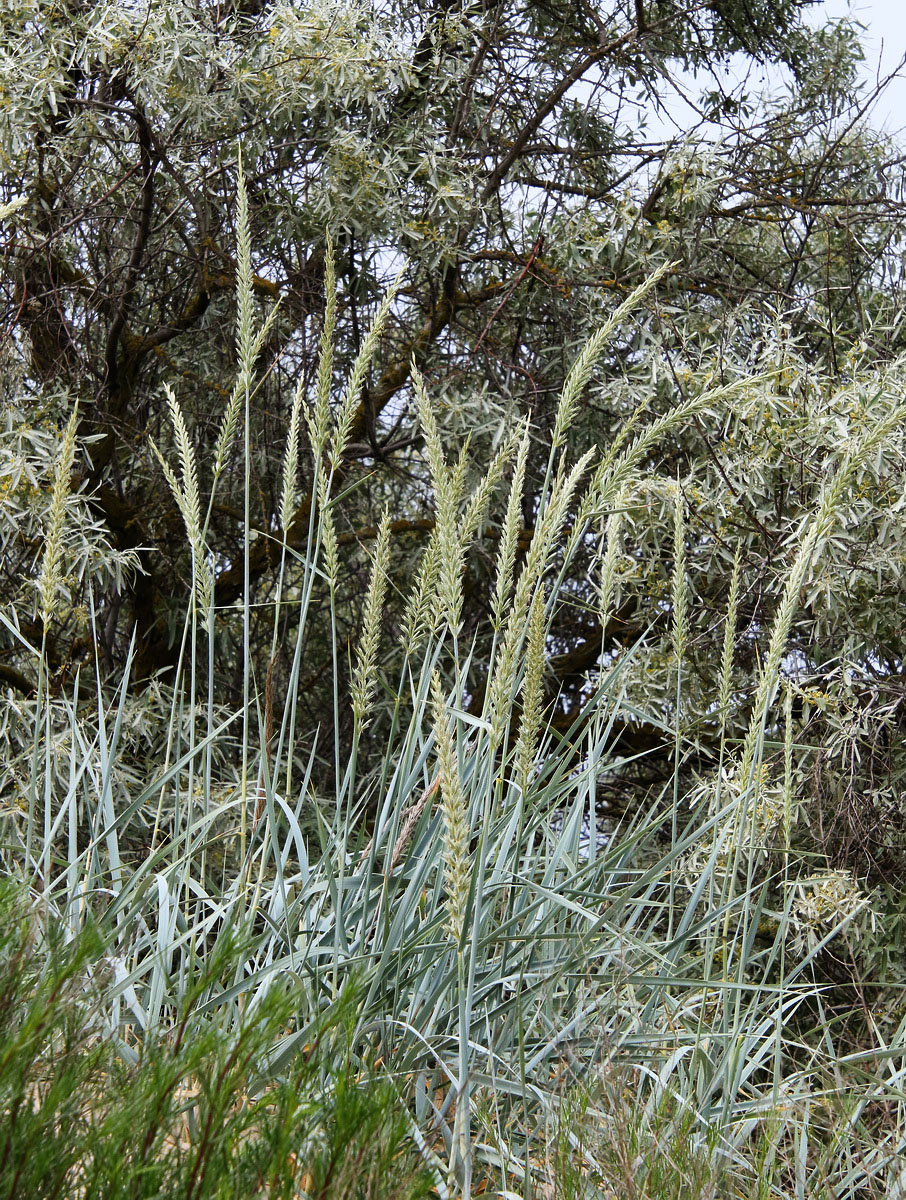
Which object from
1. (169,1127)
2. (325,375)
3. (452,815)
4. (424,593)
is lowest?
(169,1127)

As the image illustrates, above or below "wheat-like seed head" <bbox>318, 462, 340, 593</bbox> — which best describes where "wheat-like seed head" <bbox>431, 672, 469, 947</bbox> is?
below

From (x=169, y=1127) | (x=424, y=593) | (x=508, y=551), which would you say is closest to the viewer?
(x=169, y=1127)

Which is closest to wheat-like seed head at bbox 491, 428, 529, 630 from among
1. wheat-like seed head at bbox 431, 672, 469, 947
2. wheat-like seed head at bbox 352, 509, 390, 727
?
wheat-like seed head at bbox 352, 509, 390, 727

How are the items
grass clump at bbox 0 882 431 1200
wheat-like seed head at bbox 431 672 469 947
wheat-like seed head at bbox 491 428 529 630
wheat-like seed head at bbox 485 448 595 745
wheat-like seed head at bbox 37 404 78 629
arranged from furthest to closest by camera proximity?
1. wheat-like seed head at bbox 37 404 78 629
2. wheat-like seed head at bbox 491 428 529 630
3. wheat-like seed head at bbox 485 448 595 745
4. wheat-like seed head at bbox 431 672 469 947
5. grass clump at bbox 0 882 431 1200

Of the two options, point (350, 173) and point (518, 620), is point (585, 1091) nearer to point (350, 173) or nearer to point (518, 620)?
point (518, 620)

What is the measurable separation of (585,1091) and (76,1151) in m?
0.56

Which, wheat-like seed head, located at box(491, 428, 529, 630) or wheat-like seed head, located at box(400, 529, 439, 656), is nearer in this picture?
wheat-like seed head, located at box(491, 428, 529, 630)

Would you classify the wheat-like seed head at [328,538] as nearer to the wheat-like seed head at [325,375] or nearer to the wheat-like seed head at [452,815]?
the wheat-like seed head at [325,375]

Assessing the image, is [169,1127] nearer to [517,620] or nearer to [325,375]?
[517,620]

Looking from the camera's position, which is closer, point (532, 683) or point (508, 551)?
Result: point (532, 683)

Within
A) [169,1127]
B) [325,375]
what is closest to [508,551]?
[325,375]

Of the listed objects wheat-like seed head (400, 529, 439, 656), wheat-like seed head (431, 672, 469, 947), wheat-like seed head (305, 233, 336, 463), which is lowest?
wheat-like seed head (431, 672, 469, 947)

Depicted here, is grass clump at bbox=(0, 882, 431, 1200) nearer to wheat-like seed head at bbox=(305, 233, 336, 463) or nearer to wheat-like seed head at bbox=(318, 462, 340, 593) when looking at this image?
wheat-like seed head at bbox=(318, 462, 340, 593)

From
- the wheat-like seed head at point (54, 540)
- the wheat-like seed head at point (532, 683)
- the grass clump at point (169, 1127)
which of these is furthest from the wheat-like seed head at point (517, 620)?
the wheat-like seed head at point (54, 540)
